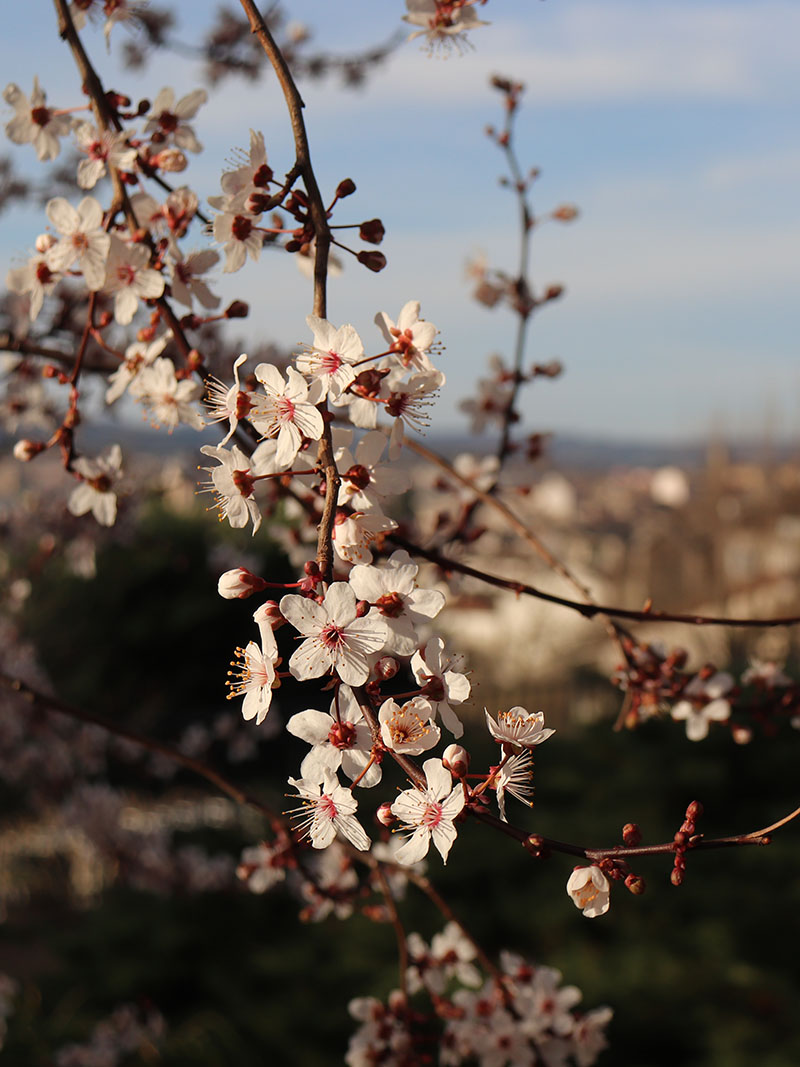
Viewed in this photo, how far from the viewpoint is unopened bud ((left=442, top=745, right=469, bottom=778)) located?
0.74m

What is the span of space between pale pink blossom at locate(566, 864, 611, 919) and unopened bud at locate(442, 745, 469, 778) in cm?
12

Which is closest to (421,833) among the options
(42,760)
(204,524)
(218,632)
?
(42,760)

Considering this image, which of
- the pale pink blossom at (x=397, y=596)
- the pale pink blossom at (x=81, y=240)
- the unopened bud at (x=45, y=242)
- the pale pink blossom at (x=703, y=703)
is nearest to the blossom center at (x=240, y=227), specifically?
the pale pink blossom at (x=81, y=240)

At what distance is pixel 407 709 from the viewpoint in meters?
0.75

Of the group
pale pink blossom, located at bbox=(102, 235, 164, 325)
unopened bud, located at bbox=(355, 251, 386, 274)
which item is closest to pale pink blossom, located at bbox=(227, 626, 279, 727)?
unopened bud, located at bbox=(355, 251, 386, 274)

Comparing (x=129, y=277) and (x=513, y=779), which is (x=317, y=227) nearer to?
(x=129, y=277)

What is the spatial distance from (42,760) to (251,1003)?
2.37 metres

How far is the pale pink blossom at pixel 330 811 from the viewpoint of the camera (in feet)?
2.53

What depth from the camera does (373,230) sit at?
103 centimetres

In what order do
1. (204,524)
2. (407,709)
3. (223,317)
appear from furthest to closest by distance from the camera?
(204,524)
(223,317)
(407,709)

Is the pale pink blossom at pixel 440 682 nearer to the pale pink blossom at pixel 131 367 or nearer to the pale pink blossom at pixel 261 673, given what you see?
the pale pink blossom at pixel 261 673

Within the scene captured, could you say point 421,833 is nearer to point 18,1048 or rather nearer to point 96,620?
point 18,1048

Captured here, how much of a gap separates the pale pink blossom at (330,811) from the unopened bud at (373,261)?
20.9 inches

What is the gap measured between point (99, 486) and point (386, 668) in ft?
2.71
